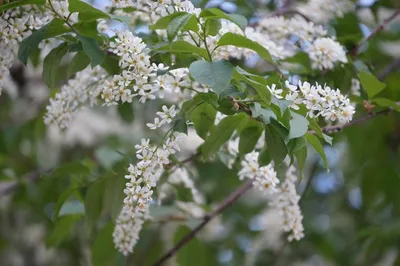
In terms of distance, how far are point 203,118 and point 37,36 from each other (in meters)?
0.34

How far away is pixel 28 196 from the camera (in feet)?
7.68

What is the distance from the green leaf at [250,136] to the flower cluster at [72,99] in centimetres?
32

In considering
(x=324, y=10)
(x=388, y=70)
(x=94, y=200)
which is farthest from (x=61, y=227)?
(x=388, y=70)

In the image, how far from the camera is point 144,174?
112 cm

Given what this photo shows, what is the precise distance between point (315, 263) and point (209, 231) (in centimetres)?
65

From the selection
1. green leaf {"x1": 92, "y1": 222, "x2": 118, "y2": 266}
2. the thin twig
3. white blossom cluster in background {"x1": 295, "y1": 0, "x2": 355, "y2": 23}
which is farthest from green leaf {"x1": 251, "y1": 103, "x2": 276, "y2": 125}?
the thin twig

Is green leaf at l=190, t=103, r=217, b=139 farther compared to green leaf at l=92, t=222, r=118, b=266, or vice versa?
green leaf at l=92, t=222, r=118, b=266

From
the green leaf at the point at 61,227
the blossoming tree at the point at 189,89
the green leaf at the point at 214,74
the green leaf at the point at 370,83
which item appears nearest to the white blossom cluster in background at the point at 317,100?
the blossoming tree at the point at 189,89

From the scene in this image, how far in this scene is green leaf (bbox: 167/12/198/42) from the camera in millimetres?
1042

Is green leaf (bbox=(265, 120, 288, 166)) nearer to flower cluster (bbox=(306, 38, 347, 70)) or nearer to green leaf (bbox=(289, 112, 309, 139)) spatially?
green leaf (bbox=(289, 112, 309, 139))

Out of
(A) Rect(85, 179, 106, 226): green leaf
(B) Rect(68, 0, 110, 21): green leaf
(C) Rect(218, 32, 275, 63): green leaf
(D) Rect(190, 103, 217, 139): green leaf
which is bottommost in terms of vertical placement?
(A) Rect(85, 179, 106, 226): green leaf

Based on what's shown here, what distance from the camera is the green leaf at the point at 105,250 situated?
1.67m

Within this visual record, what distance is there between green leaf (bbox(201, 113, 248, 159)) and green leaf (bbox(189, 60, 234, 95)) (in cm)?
16

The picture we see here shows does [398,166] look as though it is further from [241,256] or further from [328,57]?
[328,57]
